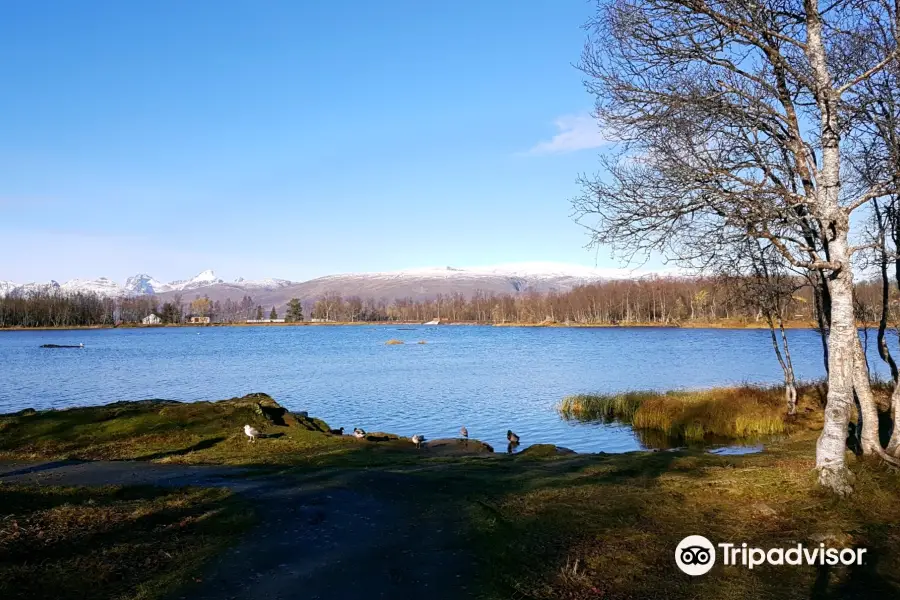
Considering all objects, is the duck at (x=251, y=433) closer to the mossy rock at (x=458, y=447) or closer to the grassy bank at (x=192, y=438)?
the grassy bank at (x=192, y=438)

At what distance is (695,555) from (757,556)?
0.74 meters

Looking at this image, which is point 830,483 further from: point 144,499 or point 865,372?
point 144,499

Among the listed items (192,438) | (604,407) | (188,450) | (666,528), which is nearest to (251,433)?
(188,450)

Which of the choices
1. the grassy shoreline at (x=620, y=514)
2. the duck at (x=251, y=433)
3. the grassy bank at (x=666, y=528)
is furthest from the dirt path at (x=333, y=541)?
the duck at (x=251, y=433)

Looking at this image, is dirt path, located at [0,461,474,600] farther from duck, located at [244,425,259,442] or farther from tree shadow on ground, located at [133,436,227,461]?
duck, located at [244,425,259,442]

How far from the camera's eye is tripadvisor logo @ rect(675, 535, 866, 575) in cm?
763

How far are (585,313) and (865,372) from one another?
590 feet

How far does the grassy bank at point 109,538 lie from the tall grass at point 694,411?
64.5 ft

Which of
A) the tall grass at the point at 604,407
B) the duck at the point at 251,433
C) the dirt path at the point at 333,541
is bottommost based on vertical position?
the tall grass at the point at 604,407

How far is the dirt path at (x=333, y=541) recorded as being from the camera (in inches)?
267

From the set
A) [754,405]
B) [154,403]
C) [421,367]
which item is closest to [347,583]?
[154,403]

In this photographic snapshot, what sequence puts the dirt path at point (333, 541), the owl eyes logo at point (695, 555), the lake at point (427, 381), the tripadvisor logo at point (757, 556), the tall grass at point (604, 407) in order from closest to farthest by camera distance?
1. the dirt path at point (333, 541)
2. the owl eyes logo at point (695, 555)
3. the tripadvisor logo at point (757, 556)
4. the lake at point (427, 381)
5. the tall grass at point (604, 407)

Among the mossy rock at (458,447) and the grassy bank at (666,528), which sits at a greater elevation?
the grassy bank at (666,528)

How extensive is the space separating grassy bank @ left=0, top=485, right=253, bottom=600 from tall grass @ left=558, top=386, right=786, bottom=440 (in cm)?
1966
